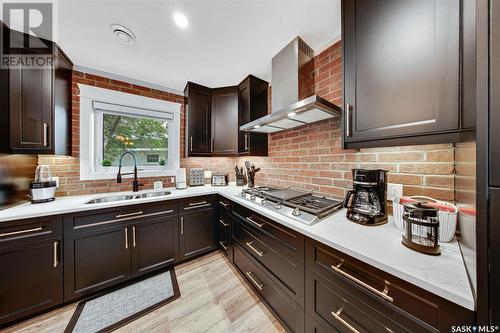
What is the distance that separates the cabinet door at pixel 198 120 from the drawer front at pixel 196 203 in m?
0.71

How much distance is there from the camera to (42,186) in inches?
61.9

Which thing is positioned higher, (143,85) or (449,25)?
(143,85)

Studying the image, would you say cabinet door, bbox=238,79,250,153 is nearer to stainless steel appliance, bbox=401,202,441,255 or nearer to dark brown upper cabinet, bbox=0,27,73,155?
stainless steel appliance, bbox=401,202,441,255

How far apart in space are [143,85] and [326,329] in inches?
121

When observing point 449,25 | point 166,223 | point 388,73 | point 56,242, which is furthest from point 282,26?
point 56,242

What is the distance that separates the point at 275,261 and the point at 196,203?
4.02ft

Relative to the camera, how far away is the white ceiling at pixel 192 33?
47.5 inches

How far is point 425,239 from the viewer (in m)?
0.71

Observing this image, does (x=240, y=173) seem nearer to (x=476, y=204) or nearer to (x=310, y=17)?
(x=310, y=17)

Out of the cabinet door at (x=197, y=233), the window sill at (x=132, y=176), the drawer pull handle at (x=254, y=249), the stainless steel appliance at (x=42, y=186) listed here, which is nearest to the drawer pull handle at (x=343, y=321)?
the drawer pull handle at (x=254, y=249)

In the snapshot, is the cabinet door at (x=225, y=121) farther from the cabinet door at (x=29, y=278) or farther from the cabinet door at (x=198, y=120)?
the cabinet door at (x=29, y=278)

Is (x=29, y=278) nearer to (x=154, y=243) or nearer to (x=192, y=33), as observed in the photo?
(x=154, y=243)

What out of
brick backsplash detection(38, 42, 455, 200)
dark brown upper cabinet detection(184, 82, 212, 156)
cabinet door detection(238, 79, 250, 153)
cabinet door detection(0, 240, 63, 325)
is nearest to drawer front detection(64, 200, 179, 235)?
cabinet door detection(0, 240, 63, 325)

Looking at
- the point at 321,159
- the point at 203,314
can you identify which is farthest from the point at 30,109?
the point at 321,159
